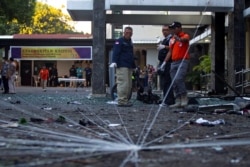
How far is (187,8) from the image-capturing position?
1504cm

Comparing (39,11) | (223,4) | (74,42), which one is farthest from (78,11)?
(39,11)

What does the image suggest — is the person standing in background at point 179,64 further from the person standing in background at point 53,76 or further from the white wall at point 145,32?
the person standing in background at point 53,76

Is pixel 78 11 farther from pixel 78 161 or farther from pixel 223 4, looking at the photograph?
pixel 78 161

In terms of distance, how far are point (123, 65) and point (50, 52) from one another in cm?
2678

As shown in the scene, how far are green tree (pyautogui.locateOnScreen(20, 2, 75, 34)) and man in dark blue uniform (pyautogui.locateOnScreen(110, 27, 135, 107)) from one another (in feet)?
163

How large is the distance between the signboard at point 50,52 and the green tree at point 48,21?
75.3 ft

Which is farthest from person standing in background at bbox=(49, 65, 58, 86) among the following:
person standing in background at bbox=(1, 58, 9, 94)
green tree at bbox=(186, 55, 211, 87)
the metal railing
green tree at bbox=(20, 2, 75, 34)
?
green tree at bbox=(20, 2, 75, 34)

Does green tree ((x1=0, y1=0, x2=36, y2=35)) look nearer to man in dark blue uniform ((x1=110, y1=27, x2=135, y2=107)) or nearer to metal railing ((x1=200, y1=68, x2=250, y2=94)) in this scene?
metal railing ((x1=200, y1=68, x2=250, y2=94))

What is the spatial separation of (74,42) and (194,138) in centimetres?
3144

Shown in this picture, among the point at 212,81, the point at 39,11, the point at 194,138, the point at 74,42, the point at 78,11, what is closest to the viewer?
the point at 194,138

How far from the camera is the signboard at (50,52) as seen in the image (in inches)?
1414

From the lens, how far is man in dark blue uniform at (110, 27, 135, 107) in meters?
10.3

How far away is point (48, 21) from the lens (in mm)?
61562

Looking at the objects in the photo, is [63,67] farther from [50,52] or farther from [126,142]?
[126,142]
